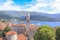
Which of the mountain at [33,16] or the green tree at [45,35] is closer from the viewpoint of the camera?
the green tree at [45,35]

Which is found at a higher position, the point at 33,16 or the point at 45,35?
the point at 45,35

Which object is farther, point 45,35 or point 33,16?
point 33,16

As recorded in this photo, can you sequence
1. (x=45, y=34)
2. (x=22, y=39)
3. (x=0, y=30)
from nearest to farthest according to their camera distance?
1. (x=45, y=34)
2. (x=22, y=39)
3. (x=0, y=30)

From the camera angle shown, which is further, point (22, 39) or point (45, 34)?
point (22, 39)

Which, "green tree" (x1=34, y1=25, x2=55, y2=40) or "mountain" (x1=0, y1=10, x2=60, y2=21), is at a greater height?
"green tree" (x1=34, y1=25, x2=55, y2=40)

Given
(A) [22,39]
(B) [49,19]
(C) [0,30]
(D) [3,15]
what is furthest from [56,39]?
(D) [3,15]

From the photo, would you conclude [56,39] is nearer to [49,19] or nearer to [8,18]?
[49,19]

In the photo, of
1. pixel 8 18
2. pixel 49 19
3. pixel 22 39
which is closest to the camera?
pixel 22 39

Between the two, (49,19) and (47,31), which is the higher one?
(47,31)

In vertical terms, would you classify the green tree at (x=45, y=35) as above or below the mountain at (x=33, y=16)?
above

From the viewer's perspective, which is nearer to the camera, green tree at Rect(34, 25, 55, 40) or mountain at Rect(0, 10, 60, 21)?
green tree at Rect(34, 25, 55, 40)
